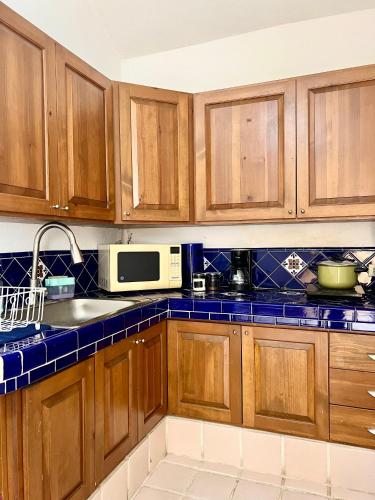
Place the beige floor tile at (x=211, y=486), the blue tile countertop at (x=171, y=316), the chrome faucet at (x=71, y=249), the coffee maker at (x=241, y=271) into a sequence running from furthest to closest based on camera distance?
the coffee maker at (x=241, y=271) < the beige floor tile at (x=211, y=486) < the chrome faucet at (x=71, y=249) < the blue tile countertop at (x=171, y=316)

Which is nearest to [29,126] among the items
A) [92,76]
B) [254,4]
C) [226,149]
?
[92,76]

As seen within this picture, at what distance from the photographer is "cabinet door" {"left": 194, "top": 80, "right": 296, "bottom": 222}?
1.92m

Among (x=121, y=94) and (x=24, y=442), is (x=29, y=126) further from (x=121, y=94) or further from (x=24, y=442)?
(x=24, y=442)

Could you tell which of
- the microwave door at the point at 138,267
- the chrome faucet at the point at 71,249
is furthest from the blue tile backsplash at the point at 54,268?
the microwave door at the point at 138,267

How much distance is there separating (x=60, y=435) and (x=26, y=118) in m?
1.16

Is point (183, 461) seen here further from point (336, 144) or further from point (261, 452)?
point (336, 144)

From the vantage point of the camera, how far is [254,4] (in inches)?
79.0

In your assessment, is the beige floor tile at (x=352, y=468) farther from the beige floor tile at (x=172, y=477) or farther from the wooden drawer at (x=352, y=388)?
the beige floor tile at (x=172, y=477)

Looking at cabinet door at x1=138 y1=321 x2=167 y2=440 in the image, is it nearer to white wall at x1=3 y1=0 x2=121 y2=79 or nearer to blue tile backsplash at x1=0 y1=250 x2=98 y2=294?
blue tile backsplash at x1=0 y1=250 x2=98 y2=294

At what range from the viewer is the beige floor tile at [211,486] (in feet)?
5.54

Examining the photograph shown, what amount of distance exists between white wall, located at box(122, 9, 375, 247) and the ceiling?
63 millimetres

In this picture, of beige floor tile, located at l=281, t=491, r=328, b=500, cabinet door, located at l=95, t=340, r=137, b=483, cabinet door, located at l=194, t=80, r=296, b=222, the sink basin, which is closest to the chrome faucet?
the sink basin

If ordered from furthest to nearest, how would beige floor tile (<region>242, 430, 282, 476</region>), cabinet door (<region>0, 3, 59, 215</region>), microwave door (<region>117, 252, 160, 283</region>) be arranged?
microwave door (<region>117, 252, 160, 283</region>) < beige floor tile (<region>242, 430, 282, 476</region>) < cabinet door (<region>0, 3, 59, 215</region>)

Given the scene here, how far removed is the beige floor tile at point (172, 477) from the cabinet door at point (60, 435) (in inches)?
19.9
